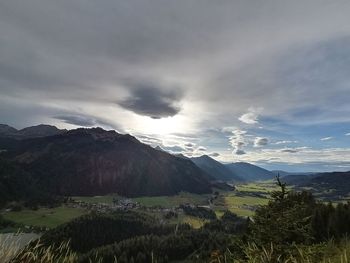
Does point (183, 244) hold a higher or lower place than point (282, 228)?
lower

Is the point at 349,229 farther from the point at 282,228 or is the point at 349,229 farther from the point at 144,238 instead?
the point at 144,238

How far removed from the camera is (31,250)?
7129mm

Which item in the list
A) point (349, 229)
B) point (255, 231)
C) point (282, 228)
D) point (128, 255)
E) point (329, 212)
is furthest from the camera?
point (128, 255)

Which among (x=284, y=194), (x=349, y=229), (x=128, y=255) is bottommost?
(x=128, y=255)

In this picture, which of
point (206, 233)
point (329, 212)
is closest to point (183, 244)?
point (206, 233)

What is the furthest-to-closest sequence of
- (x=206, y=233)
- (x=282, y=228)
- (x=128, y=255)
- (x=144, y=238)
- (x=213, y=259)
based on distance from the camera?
(x=206, y=233), (x=144, y=238), (x=128, y=255), (x=282, y=228), (x=213, y=259)

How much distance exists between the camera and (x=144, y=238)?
183625 millimetres

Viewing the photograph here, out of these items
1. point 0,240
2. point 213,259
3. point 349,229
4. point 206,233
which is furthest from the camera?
point 206,233

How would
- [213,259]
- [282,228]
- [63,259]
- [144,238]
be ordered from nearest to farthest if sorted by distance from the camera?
[63,259], [213,259], [282,228], [144,238]

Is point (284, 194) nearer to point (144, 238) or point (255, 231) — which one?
point (255, 231)

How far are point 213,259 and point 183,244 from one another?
603 ft

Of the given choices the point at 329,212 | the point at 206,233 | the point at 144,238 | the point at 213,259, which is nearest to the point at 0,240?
the point at 213,259

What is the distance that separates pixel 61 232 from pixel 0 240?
209 metres

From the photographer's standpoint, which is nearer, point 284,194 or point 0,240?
A: point 0,240
